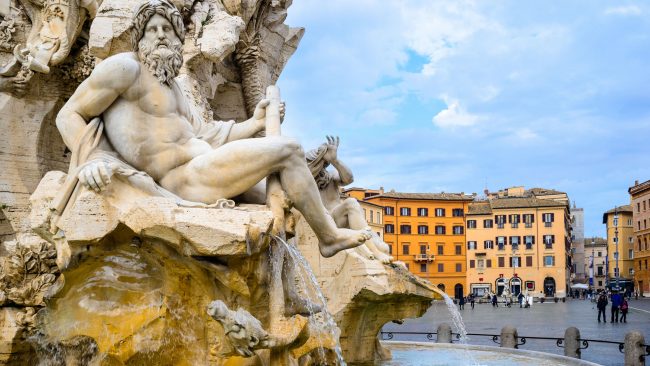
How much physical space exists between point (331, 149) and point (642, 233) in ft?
239

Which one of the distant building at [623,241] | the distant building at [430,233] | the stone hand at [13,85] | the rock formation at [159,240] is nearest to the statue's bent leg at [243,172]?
the rock formation at [159,240]

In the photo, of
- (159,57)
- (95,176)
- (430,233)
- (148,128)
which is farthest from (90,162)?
(430,233)

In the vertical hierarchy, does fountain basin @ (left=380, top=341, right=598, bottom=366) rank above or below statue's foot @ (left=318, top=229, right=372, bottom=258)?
below

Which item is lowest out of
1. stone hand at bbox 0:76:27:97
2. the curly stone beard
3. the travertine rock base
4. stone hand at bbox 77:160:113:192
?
the travertine rock base

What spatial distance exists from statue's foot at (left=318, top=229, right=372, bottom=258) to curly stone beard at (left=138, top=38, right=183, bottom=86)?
1.89 meters

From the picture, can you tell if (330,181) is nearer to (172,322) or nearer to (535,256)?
(172,322)

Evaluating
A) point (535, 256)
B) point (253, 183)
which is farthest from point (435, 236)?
point (253, 183)

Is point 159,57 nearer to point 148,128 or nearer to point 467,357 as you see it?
point 148,128

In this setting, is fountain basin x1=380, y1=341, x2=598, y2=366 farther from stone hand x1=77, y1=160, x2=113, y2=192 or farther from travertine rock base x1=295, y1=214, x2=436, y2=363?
stone hand x1=77, y1=160, x2=113, y2=192

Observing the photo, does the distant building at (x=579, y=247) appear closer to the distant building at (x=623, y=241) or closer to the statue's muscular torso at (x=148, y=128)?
the distant building at (x=623, y=241)

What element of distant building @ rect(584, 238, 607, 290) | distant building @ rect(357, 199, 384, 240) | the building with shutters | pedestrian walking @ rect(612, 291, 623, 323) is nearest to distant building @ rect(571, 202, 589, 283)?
distant building @ rect(584, 238, 607, 290)

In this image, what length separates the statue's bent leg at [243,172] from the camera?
5535 millimetres

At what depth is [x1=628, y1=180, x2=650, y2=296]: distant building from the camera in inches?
2827

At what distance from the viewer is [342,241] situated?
6.14 meters
